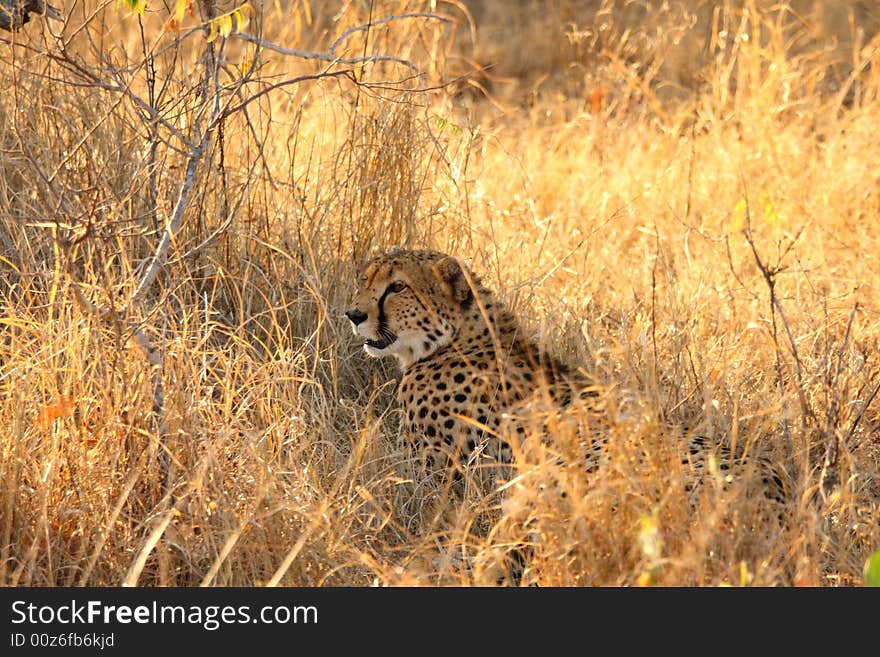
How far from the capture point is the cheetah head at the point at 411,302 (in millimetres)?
3670

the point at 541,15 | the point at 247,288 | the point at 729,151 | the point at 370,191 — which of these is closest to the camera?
the point at 247,288

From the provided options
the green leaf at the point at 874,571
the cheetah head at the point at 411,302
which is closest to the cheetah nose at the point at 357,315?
the cheetah head at the point at 411,302

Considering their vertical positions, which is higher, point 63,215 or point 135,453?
point 63,215

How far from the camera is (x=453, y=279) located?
367cm

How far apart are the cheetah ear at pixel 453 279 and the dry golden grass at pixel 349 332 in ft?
1.32

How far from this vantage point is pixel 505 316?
12.3ft

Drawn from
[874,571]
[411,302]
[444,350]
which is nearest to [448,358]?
[444,350]

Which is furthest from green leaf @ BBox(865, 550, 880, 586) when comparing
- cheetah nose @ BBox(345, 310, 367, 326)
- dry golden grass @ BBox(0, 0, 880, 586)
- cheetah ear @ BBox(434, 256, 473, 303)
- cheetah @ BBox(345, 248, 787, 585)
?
cheetah nose @ BBox(345, 310, 367, 326)

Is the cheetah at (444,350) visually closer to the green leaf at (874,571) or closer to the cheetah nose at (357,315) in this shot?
the cheetah nose at (357,315)

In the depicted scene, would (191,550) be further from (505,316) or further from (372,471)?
(505,316)

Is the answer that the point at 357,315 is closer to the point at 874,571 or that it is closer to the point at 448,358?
the point at 448,358

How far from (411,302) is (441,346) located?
16 centimetres
